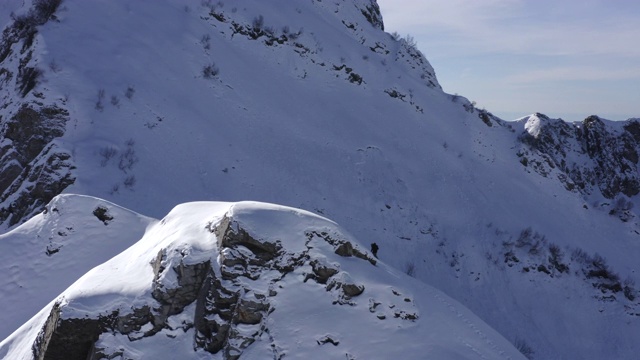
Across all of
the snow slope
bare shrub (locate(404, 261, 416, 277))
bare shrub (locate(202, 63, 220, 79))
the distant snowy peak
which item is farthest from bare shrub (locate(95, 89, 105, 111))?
bare shrub (locate(404, 261, 416, 277))

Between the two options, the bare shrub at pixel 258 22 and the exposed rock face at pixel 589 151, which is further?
the exposed rock face at pixel 589 151

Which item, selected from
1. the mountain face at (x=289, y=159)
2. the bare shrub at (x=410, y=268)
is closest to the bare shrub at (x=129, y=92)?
the mountain face at (x=289, y=159)

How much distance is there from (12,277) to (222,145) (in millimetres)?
9740

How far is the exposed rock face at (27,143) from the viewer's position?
17750 mm

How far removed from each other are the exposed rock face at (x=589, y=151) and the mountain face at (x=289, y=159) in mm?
3997

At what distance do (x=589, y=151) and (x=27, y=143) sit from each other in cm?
3505

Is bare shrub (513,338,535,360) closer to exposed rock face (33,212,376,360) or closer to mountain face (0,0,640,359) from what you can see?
mountain face (0,0,640,359)

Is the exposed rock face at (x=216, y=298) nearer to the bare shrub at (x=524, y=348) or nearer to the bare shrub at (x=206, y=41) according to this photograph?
the bare shrub at (x=524, y=348)

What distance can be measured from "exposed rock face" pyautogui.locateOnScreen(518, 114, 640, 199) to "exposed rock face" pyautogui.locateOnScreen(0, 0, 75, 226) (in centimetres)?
2537

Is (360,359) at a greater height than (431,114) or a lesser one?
lesser

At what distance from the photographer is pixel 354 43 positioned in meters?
31.8

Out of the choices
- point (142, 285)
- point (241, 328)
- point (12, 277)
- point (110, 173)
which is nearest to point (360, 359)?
point (241, 328)

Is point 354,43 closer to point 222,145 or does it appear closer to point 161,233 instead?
point 222,145

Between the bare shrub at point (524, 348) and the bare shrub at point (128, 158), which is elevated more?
the bare shrub at point (128, 158)
